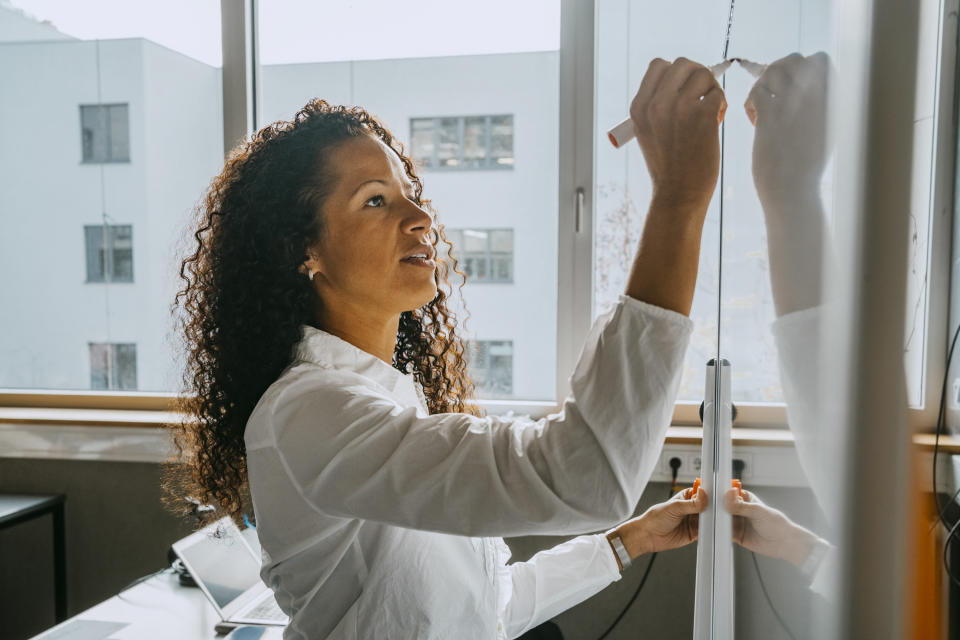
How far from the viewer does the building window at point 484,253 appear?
84.6 inches

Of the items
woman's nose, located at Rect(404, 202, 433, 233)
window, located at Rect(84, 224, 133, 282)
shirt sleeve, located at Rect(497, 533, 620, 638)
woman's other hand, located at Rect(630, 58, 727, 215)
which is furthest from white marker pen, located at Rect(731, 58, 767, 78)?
window, located at Rect(84, 224, 133, 282)

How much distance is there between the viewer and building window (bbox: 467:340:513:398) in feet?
7.15

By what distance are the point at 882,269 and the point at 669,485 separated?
1775 mm

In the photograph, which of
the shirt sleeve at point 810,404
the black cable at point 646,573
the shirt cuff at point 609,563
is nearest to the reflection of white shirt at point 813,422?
the shirt sleeve at point 810,404

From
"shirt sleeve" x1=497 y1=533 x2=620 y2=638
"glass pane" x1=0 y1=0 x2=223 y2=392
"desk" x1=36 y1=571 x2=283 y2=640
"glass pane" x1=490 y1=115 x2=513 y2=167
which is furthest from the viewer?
"glass pane" x1=0 y1=0 x2=223 y2=392

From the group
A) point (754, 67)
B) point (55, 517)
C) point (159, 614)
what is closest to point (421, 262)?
point (754, 67)

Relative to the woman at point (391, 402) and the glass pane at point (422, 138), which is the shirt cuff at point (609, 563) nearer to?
the woman at point (391, 402)

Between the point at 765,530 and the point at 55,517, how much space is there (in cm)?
226

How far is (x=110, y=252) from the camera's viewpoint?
2428 mm

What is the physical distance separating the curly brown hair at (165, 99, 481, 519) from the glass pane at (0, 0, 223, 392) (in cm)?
140

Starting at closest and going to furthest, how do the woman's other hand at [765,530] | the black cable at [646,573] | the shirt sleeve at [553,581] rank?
1. the woman's other hand at [765,530]
2. the shirt sleeve at [553,581]
3. the black cable at [646,573]

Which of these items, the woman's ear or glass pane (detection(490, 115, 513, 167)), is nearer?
the woman's ear

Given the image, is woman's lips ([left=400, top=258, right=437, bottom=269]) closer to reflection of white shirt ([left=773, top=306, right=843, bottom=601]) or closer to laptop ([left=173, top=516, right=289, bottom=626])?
reflection of white shirt ([left=773, top=306, right=843, bottom=601])

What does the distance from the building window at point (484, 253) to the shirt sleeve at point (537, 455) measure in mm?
1567
